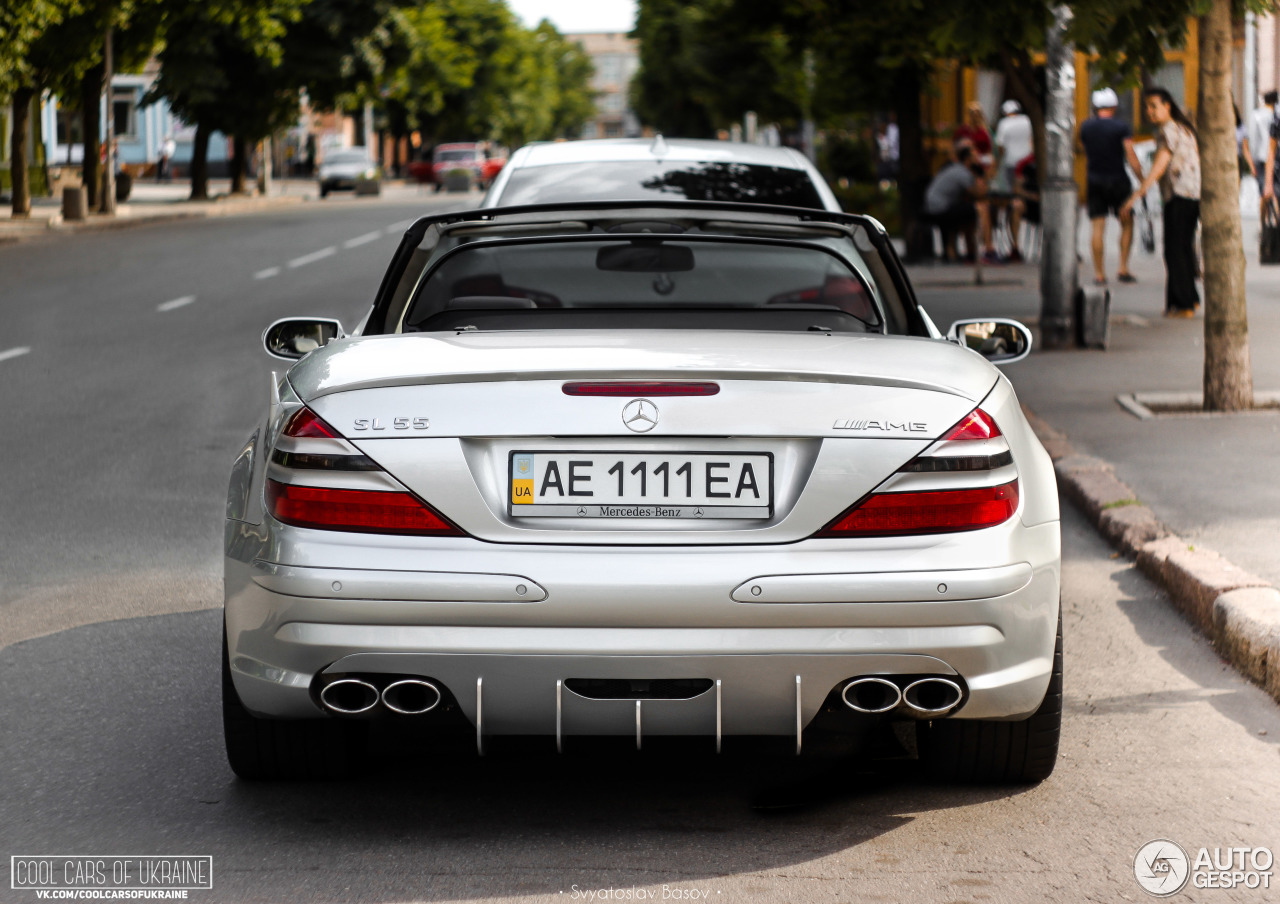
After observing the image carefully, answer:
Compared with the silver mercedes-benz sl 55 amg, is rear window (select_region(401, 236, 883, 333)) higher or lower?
higher

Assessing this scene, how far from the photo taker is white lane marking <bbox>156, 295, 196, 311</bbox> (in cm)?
1956

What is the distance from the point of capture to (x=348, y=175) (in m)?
64.5

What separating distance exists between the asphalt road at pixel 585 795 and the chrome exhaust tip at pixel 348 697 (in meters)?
0.32

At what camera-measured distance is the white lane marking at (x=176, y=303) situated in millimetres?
19562

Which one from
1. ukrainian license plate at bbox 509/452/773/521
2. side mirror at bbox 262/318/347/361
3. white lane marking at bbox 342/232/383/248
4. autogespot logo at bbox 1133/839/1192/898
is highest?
white lane marking at bbox 342/232/383/248

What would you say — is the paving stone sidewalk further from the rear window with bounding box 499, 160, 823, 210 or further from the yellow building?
the yellow building

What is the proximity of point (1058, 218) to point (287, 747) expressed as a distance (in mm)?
10799

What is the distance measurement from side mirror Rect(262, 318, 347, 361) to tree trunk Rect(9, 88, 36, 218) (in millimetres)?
32782

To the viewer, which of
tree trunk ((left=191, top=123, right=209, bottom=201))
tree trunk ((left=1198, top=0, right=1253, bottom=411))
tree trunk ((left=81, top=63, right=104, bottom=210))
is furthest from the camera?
tree trunk ((left=191, top=123, right=209, bottom=201))

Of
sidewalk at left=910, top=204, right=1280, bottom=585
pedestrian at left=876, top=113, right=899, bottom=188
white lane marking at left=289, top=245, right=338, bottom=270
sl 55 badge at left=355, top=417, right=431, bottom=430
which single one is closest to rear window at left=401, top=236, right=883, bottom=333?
sl 55 badge at left=355, top=417, right=431, bottom=430

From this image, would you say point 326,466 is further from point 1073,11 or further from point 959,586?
point 1073,11

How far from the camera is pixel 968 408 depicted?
13.0 feet

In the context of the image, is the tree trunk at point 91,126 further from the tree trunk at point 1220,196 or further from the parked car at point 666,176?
the parked car at point 666,176

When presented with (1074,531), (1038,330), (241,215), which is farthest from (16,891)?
(241,215)
